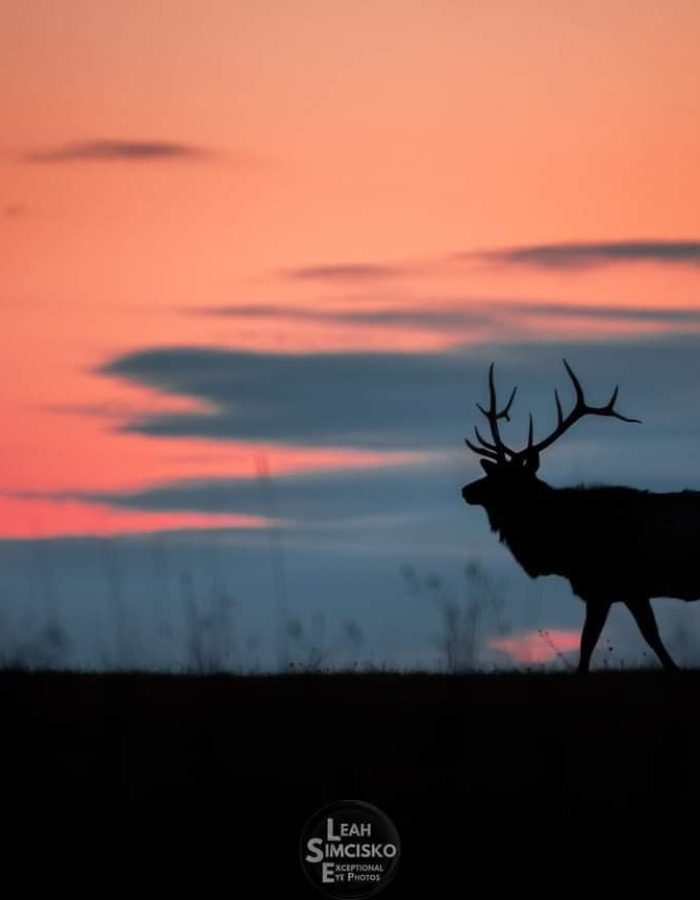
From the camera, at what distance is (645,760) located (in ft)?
38.6

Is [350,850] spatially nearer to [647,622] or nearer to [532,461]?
[647,622]

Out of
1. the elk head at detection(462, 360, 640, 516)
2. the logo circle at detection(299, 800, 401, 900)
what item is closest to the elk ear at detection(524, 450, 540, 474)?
the elk head at detection(462, 360, 640, 516)

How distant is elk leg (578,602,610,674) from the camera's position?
18406 millimetres

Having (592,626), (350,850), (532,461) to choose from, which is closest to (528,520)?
(532,461)

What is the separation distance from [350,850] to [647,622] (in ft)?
30.8

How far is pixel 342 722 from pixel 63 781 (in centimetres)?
201

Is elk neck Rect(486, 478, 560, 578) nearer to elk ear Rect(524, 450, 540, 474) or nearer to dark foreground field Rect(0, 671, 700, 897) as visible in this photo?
elk ear Rect(524, 450, 540, 474)

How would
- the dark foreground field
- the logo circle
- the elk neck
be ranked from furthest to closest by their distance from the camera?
the elk neck, the dark foreground field, the logo circle

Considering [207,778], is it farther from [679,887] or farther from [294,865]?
[679,887]

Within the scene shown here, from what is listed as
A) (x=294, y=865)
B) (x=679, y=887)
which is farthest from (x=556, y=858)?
(x=294, y=865)

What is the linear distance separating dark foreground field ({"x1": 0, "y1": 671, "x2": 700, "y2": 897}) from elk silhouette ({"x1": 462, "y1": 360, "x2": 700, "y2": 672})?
497 cm

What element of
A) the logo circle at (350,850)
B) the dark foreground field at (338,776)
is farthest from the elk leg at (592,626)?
the logo circle at (350,850)

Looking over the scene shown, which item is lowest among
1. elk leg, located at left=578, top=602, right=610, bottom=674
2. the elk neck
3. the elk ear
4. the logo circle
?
the logo circle

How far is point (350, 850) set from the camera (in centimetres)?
995
